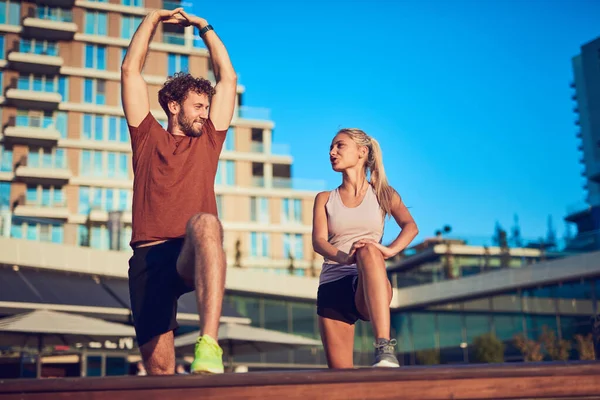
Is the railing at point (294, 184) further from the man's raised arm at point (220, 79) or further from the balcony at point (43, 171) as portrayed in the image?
the man's raised arm at point (220, 79)

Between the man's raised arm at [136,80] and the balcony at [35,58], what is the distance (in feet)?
144

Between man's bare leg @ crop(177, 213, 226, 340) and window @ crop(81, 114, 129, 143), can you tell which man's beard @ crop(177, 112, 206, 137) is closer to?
man's bare leg @ crop(177, 213, 226, 340)

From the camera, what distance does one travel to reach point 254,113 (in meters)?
50.8

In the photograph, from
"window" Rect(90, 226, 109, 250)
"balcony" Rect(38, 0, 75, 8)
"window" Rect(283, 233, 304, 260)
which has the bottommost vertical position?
"window" Rect(90, 226, 109, 250)

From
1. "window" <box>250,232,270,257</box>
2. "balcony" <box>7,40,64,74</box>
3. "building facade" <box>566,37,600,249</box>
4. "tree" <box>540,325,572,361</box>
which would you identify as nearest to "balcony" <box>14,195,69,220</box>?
"balcony" <box>7,40,64,74</box>

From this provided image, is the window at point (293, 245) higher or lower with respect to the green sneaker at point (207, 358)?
higher

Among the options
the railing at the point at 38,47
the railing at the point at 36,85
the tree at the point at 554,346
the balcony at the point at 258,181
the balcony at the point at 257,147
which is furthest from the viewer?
the balcony at the point at 257,147

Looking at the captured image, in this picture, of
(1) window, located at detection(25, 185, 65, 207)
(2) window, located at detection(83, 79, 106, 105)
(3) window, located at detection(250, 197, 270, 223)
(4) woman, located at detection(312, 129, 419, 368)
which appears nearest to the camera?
(4) woman, located at detection(312, 129, 419, 368)

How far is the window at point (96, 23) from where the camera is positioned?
47000 millimetres

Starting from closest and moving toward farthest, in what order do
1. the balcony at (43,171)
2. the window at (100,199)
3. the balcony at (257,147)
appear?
the balcony at (43,171), the window at (100,199), the balcony at (257,147)

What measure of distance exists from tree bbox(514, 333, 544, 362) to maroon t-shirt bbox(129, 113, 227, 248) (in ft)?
60.5

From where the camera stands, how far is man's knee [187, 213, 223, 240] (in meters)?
2.89

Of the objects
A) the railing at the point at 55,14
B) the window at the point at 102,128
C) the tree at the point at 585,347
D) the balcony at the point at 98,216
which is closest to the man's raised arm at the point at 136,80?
the tree at the point at 585,347

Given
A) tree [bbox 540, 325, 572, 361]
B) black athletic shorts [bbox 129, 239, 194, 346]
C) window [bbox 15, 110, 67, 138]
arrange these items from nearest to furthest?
black athletic shorts [bbox 129, 239, 194, 346] < tree [bbox 540, 325, 572, 361] < window [bbox 15, 110, 67, 138]
